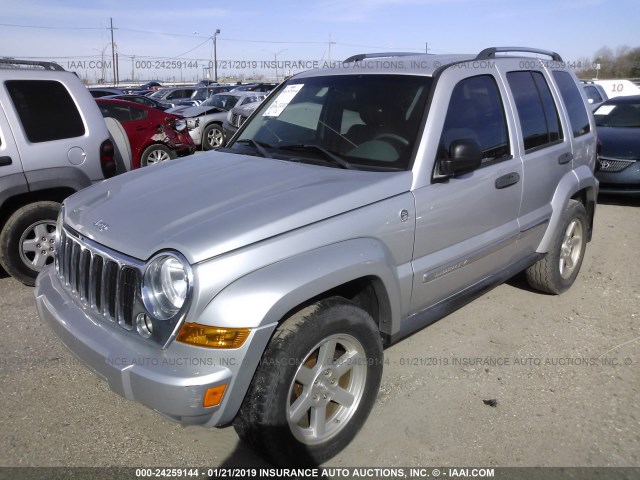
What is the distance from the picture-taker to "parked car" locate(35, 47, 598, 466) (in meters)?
2.26

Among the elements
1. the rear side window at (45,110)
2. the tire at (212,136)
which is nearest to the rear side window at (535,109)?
the rear side window at (45,110)

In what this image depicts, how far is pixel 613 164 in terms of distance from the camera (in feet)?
27.0

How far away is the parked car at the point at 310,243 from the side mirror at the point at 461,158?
0.04 feet

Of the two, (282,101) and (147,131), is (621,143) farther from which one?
(147,131)

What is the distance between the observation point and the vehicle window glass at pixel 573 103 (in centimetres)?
463

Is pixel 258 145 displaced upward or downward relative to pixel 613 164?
upward

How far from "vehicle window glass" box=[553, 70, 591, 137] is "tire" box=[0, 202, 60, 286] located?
15.3 ft

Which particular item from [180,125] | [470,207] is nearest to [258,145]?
[470,207]

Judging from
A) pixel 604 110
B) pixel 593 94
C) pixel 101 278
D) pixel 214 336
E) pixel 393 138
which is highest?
pixel 593 94

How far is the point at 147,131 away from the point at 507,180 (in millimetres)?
8110

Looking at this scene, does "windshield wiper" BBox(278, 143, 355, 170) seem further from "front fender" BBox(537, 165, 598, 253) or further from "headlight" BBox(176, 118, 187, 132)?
"headlight" BBox(176, 118, 187, 132)

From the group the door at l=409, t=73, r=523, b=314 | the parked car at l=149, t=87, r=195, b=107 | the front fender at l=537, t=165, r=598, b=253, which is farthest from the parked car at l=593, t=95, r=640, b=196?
the parked car at l=149, t=87, r=195, b=107

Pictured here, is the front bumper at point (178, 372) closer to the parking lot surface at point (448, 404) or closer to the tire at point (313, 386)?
the tire at point (313, 386)

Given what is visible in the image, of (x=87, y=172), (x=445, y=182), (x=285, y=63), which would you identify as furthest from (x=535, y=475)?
(x=285, y=63)
